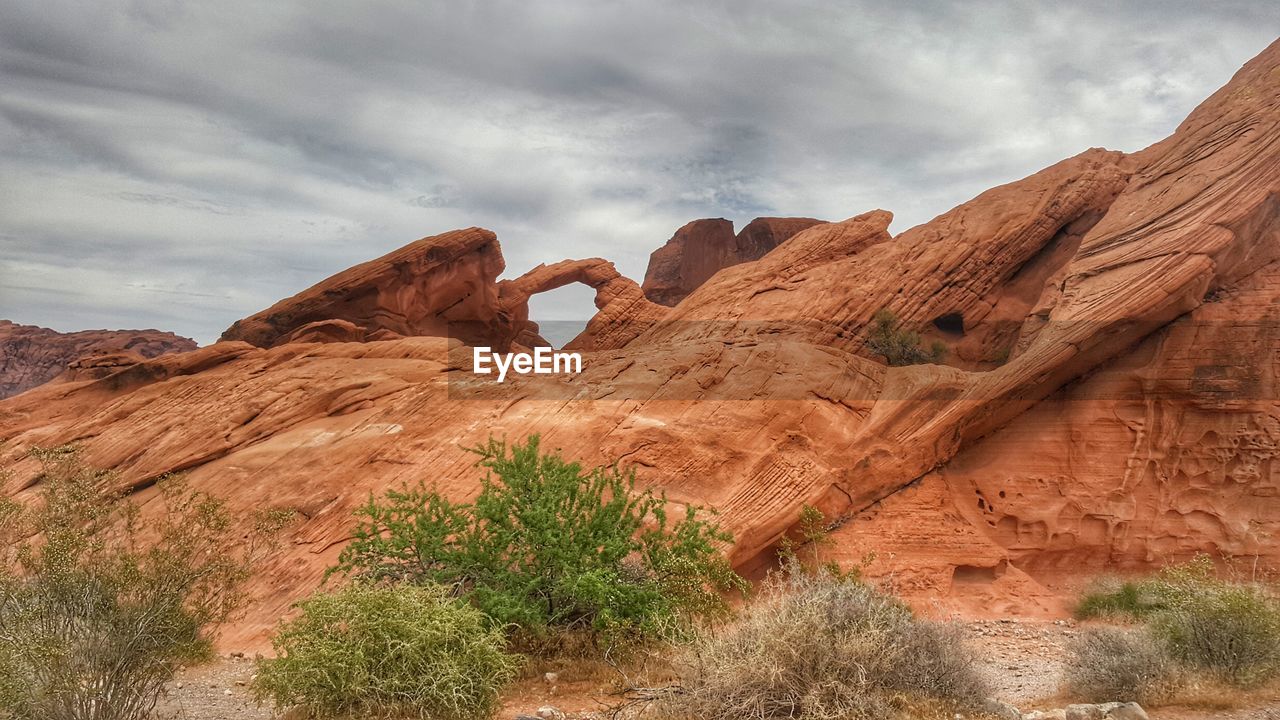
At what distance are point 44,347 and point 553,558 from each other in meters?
54.1

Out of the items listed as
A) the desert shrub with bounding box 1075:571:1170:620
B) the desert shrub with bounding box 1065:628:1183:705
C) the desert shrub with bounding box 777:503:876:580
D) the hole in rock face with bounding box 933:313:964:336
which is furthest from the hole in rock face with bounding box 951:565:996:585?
the hole in rock face with bounding box 933:313:964:336

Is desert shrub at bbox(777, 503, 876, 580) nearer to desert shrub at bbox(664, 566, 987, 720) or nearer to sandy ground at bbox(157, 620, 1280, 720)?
sandy ground at bbox(157, 620, 1280, 720)

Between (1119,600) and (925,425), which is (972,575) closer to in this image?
(1119,600)

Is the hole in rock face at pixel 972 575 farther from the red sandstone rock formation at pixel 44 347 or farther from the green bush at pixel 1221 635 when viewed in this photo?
the red sandstone rock formation at pixel 44 347

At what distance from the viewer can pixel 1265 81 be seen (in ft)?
55.1

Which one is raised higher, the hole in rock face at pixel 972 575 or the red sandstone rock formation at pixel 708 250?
the red sandstone rock formation at pixel 708 250

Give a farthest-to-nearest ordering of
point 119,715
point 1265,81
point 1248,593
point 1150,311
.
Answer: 1. point 1265,81
2. point 1150,311
3. point 1248,593
4. point 119,715

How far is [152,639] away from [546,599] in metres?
4.56

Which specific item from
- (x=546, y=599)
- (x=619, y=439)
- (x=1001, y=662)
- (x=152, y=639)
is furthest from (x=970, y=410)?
(x=152, y=639)

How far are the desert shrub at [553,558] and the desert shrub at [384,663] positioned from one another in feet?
6.14

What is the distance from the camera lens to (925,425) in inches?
594

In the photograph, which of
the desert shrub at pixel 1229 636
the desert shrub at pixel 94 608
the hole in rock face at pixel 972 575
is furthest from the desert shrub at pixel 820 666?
the hole in rock face at pixel 972 575

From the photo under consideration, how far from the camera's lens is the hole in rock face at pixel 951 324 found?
A: 69.9 feet

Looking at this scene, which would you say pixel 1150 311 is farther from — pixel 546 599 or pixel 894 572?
pixel 546 599
